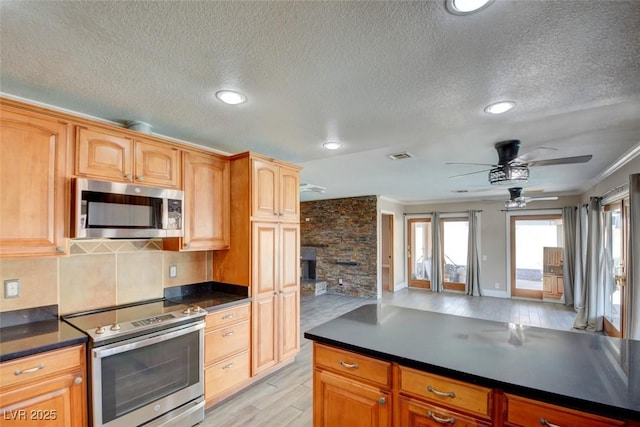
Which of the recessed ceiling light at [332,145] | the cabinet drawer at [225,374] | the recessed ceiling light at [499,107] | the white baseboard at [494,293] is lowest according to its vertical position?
the white baseboard at [494,293]

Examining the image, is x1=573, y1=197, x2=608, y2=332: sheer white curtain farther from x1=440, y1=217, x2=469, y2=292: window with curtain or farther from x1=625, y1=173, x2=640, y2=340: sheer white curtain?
x1=440, y1=217, x2=469, y2=292: window with curtain

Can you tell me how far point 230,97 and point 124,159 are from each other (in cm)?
104

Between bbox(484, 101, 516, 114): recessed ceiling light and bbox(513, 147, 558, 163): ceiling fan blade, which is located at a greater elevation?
bbox(484, 101, 516, 114): recessed ceiling light

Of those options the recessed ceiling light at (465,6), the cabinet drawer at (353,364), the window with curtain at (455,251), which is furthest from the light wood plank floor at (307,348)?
the recessed ceiling light at (465,6)

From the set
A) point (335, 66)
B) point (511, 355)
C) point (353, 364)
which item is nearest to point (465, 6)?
point (335, 66)

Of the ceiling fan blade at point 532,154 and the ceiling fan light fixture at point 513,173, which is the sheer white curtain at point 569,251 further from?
the ceiling fan light fixture at point 513,173

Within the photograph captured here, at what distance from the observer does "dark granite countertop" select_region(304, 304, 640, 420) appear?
1.17m

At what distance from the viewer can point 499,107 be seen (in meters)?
2.09

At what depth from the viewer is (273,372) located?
325 cm

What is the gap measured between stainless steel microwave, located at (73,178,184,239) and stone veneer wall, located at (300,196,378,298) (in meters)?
5.28

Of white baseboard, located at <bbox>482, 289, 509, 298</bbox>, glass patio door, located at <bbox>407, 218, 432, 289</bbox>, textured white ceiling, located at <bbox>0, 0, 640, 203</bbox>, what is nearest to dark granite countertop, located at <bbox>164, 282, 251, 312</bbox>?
textured white ceiling, located at <bbox>0, 0, 640, 203</bbox>

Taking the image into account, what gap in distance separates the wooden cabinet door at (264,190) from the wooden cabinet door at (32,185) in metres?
1.44

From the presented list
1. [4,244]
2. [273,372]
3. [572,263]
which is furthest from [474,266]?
[4,244]

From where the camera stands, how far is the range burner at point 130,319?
1927 millimetres
